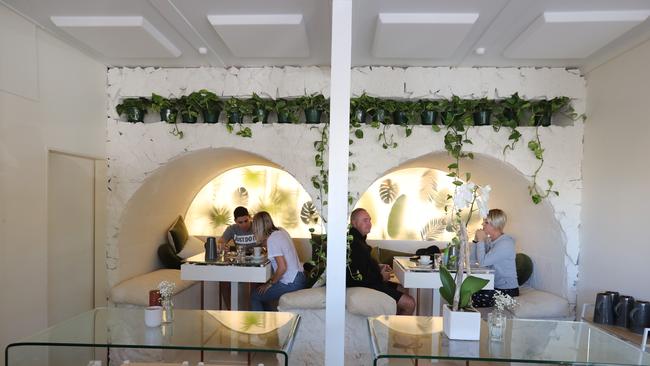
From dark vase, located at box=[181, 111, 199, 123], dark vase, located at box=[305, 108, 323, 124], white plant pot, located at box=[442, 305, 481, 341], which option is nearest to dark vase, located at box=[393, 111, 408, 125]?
dark vase, located at box=[305, 108, 323, 124]

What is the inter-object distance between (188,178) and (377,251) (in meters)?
2.67

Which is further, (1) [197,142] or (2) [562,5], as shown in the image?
(1) [197,142]

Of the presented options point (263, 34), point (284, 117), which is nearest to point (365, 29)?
point (263, 34)

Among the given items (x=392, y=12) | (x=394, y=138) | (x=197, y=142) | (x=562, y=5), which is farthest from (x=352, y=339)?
(x=562, y=5)

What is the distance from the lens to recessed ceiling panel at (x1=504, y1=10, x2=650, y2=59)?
307 cm

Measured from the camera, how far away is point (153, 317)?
2.24 meters

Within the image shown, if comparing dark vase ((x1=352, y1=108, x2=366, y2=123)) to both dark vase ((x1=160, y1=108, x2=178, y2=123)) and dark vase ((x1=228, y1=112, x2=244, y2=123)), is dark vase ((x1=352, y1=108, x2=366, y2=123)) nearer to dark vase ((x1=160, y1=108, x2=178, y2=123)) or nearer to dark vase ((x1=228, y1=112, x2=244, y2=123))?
dark vase ((x1=228, y1=112, x2=244, y2=123))

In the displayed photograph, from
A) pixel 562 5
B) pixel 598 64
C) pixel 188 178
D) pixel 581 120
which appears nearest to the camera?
A: pixel 562 5

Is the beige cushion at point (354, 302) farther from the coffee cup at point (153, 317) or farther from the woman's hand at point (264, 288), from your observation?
the coffee cup at point (153, 317)

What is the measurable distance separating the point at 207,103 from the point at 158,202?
1501mm

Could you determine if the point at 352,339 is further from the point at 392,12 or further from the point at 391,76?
the point at 392,12

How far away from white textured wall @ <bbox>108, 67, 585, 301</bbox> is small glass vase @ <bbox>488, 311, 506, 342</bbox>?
7.43ft

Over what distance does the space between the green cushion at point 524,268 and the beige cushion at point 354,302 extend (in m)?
1.74

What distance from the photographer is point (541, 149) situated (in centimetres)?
427
